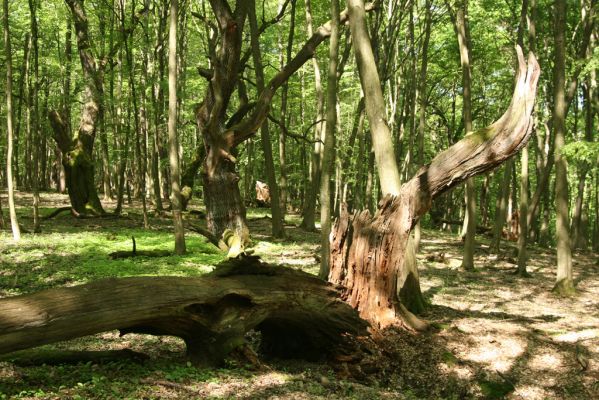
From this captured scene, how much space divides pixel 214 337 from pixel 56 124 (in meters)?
13.8

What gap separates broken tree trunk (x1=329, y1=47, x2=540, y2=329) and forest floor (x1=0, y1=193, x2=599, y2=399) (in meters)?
0.56

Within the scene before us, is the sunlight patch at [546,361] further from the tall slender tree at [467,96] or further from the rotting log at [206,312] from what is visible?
the tall slender tree at [467,96]

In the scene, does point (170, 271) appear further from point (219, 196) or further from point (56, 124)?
point (56, 124)

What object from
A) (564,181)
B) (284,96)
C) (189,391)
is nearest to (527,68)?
(564,181)

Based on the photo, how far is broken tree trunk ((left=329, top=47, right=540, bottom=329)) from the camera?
20.9 ft

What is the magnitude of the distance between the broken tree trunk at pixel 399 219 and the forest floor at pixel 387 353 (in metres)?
0.56

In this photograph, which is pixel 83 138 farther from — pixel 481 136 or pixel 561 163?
pixel 561 163

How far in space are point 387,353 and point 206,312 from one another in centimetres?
226

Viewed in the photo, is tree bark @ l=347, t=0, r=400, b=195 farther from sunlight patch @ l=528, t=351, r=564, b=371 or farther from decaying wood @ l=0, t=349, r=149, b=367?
decaying wood @ l=0, t=349, r=149, b=367

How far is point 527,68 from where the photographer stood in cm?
645

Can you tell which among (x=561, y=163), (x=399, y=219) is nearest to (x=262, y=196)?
(x=561, y=163)

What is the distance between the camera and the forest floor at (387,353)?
435cm

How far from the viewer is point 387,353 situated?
231 inches

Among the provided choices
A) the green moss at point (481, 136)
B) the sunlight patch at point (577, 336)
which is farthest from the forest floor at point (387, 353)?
the green moss at point (481, 136)
